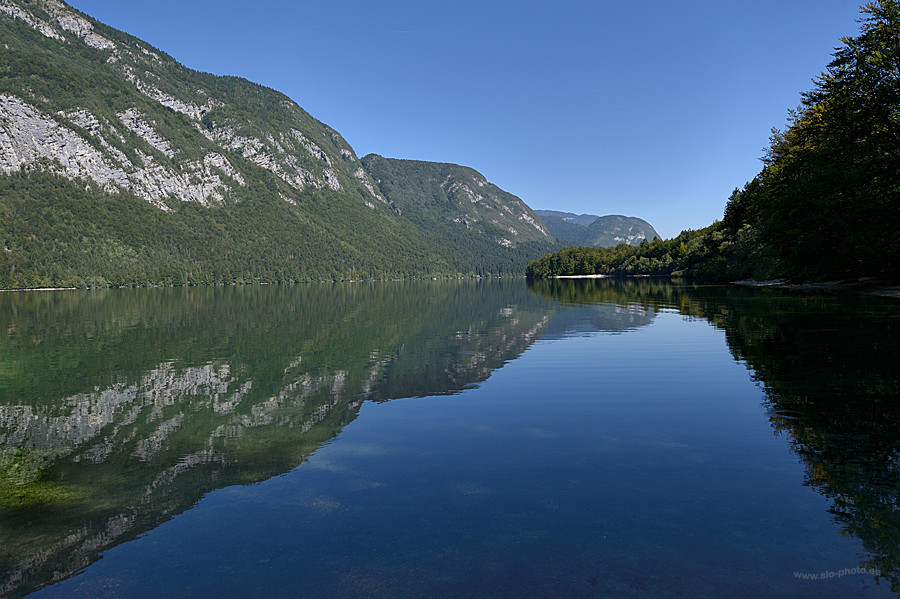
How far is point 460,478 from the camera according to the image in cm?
995

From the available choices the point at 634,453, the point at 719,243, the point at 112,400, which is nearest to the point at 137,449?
the point at 112,400

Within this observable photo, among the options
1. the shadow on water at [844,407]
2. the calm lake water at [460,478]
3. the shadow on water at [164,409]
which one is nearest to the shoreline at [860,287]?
the shadow on water at [844,407]

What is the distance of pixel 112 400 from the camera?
1738 cm

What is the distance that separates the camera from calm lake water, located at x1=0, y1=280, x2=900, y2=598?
6707mm

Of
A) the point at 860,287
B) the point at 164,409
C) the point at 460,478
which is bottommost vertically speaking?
the point at 164,409

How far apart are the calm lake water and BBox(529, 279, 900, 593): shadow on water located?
0.21 feet

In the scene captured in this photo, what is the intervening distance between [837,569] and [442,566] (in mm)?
4705

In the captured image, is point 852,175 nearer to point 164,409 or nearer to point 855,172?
point 855,172

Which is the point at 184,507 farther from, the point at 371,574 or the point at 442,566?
the point at 442,566

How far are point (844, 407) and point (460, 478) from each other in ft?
34.3

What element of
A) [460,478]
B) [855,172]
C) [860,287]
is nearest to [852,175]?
[855,172]

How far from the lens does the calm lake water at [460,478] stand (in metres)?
6.71

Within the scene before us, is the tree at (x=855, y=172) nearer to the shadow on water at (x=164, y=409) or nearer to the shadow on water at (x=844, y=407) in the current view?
the shadow on water at (x=844, y=407)

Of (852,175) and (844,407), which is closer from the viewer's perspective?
(844,407)
